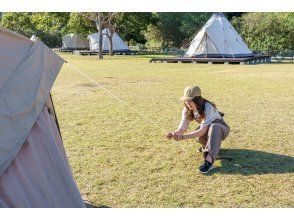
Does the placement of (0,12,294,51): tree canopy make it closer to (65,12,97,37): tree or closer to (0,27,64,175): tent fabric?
(65,12,97,37): tree

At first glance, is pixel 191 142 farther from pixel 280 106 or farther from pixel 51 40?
pixel 51 40

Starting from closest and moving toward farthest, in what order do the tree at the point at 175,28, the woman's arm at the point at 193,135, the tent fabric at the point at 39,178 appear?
the tent fabric at the point at 39,178 → the woman's arm at the point at 193,135 → the tree at the point at 175,28

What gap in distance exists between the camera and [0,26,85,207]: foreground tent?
11.5 ft

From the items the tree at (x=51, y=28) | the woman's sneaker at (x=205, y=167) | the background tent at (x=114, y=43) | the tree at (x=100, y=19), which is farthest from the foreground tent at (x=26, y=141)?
the tree at (x=51, y=28)

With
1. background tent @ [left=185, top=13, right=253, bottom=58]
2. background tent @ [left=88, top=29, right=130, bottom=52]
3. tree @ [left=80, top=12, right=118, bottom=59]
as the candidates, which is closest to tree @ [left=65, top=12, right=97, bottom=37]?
background tent @ [left=88, top=29, right=130, bottom=52]

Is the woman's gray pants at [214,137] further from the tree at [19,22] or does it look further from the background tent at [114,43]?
the tree at [19,22]

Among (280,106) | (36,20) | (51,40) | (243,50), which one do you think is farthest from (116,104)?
(51,40)

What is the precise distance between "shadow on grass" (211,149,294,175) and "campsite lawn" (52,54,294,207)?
12 millimetres

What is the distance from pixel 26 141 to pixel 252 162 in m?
3.01

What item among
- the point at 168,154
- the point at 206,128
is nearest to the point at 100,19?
the point at 168,154

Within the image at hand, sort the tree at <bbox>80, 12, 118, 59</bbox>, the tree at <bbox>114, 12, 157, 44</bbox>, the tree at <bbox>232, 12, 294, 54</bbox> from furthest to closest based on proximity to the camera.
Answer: the tree at <bbox>114, 12, 157, 44</bbox> → the tree at <bbox>80, 12, 118, 59</bbox> → the tree at <bbox>232, 12, 294, 54</bbox>

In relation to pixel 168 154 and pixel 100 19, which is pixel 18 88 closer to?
pixel 168 154

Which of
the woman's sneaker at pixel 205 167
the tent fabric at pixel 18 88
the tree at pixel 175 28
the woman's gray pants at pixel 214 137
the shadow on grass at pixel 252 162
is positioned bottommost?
the shadow on grass at pixel 252 162

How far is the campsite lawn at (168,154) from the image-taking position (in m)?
4.32
